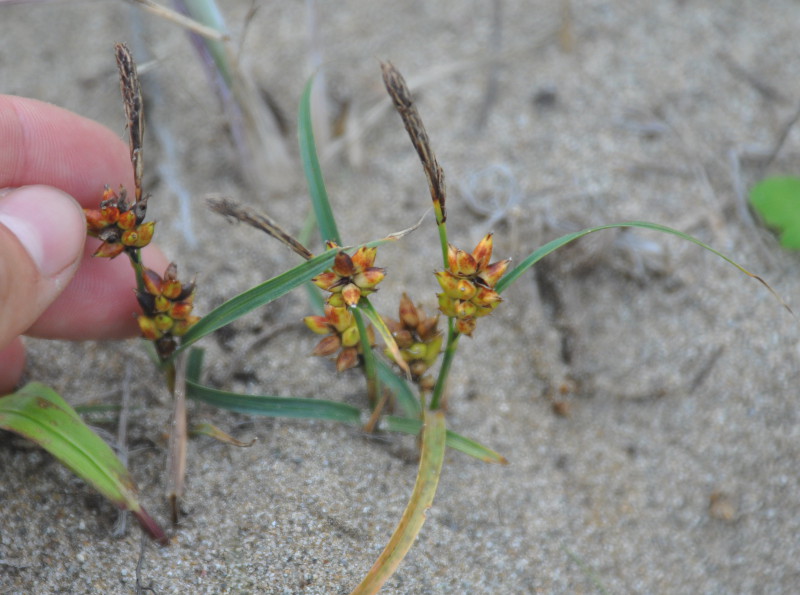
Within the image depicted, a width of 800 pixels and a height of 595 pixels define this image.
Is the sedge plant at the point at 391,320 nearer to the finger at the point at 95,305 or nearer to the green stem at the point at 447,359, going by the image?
the green stem at the point at 447,359

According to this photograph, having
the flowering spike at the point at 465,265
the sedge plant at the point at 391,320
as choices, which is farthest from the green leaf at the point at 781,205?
the flowering spike at the point at 465,265

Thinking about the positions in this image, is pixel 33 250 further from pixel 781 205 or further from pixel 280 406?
pixel 781 205

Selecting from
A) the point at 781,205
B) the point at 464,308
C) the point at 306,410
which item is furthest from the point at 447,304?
the point at 781,205

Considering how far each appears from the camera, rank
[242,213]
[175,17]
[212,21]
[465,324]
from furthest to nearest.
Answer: [212,21], [175,17], [465,324], [242,213]

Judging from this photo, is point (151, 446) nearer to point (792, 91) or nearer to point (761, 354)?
point (761, 354)

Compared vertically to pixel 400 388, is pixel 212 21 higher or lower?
higher

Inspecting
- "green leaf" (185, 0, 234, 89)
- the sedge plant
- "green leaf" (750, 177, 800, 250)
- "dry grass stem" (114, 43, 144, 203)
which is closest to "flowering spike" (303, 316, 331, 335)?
the sedge plant
